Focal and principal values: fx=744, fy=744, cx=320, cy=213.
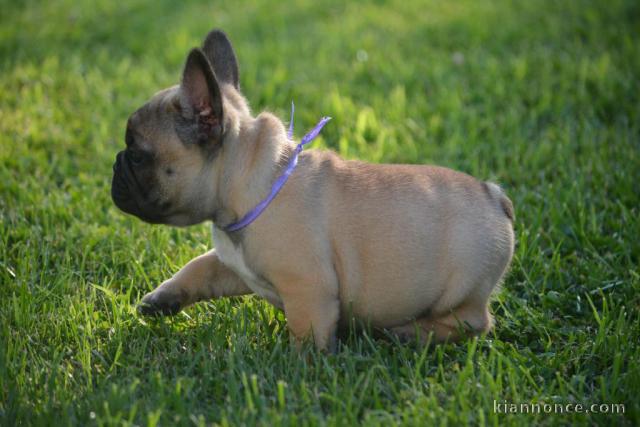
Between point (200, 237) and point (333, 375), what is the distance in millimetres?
1899

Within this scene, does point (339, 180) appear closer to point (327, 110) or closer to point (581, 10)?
point (327, 110)

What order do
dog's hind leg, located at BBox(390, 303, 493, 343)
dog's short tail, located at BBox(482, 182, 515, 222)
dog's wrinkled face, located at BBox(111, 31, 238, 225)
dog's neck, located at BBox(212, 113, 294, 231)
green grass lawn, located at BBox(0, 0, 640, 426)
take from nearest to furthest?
green grass lawn, located at BBox(0, 0, 640, 426) < dog's wrinkled face, located at BBox(111, 31, 238, 225) < dog's neck, located at BBox(212, 113, 294, 231) < dog's hind leg, located at BBox(390, 303, 493, 343) < dog's short tail, located at BBox(482, 182, 515, 222)

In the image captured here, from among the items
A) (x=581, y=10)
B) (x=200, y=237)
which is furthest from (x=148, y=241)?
(x=581, y=10)

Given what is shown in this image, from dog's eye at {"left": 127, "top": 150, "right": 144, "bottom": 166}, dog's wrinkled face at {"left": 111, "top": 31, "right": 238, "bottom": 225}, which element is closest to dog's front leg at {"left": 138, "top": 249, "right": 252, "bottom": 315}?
dog's wrinkled face at {"left": 111, "top": 31, "right": 238, "bottom": 225}

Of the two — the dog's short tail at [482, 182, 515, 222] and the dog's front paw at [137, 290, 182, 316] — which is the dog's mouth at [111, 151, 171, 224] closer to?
the dog's front paw at [137, 290, 182, 316]

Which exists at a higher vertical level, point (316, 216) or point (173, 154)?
point (173, 154)

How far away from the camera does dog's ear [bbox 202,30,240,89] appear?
159 inches

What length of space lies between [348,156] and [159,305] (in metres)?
2.43

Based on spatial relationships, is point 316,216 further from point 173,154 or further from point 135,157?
point 135,157

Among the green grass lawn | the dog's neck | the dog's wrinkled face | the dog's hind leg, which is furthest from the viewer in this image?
the dog's hind leg

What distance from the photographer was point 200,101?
356 cm

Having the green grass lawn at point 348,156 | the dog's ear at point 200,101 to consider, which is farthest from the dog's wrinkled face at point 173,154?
the green grass lawn at point 348,156

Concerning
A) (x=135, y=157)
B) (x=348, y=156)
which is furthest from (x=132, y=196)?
(x=348, y=156)

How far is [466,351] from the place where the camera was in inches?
151
